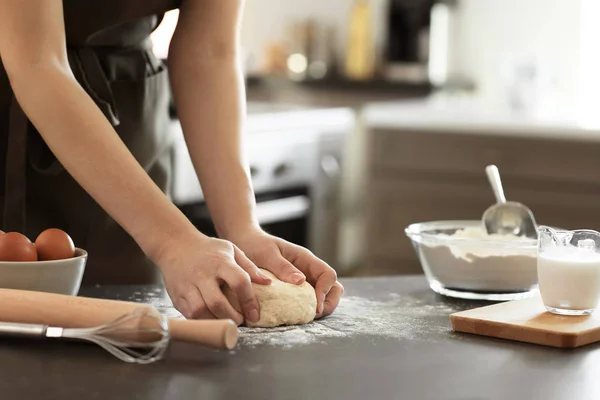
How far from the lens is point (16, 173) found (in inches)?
57.8

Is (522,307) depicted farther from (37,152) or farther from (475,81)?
(475,81)

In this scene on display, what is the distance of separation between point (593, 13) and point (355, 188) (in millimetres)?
1145

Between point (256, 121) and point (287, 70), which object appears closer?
point (256, 121)

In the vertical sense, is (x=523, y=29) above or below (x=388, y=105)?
above

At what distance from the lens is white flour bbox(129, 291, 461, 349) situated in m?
1.06

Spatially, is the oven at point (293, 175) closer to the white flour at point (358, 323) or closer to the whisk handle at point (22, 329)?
the white flour at point (358, 323)

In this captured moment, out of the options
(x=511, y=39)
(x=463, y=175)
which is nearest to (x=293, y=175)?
(x=463, y=175)

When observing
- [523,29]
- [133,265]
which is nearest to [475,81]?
[523,29]

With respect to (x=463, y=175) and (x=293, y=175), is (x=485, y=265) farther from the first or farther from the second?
(x=293, y=175)

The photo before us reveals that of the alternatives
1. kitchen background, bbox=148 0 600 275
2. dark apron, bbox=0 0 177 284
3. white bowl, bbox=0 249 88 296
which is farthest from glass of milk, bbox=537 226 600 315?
kitchen background, bbox=148 0 600 275

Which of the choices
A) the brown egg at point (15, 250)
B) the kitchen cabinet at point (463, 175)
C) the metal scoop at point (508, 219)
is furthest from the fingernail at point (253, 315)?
the kitchen cabinet at point (463, 175)

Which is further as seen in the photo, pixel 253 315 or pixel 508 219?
pixel 508 219

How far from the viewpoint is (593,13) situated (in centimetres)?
386

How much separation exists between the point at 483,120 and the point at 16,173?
7.17 feet
